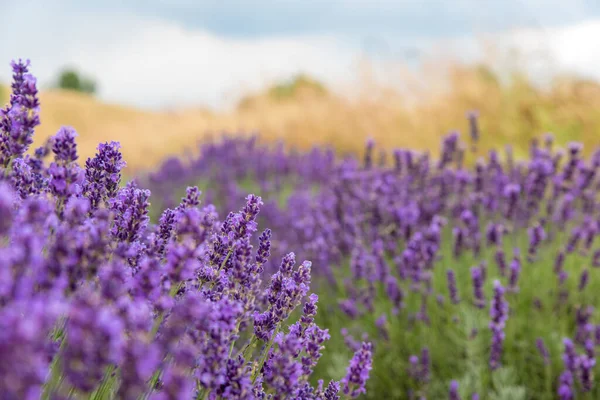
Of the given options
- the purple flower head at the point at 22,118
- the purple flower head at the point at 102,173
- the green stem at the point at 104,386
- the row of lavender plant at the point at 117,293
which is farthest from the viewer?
the purple flower head at the point at 102,173

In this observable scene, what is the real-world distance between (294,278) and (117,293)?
633 mm

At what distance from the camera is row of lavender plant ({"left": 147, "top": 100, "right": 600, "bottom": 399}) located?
11.1ft

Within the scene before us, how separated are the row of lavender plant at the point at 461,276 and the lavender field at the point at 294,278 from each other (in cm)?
2

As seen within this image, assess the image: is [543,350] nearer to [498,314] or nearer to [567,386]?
[567,386]

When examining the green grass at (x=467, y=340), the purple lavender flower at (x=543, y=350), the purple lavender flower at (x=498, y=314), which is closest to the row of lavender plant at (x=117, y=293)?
the purple lavender flower at (x=498, y=314)

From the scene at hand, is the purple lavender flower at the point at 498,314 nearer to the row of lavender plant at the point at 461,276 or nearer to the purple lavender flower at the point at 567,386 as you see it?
the row of lavender plant at the point at 461,276

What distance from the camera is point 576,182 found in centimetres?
478

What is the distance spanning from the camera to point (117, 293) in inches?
34.4

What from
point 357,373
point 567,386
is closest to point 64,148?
point 357,373

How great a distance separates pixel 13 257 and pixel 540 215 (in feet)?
16.9

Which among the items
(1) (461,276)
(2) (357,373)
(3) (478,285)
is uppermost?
(1) (461,276)

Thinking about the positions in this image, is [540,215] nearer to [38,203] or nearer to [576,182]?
[576,182]

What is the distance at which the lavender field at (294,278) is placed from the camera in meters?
0.84

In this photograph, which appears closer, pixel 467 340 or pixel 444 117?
pixel 467 340
